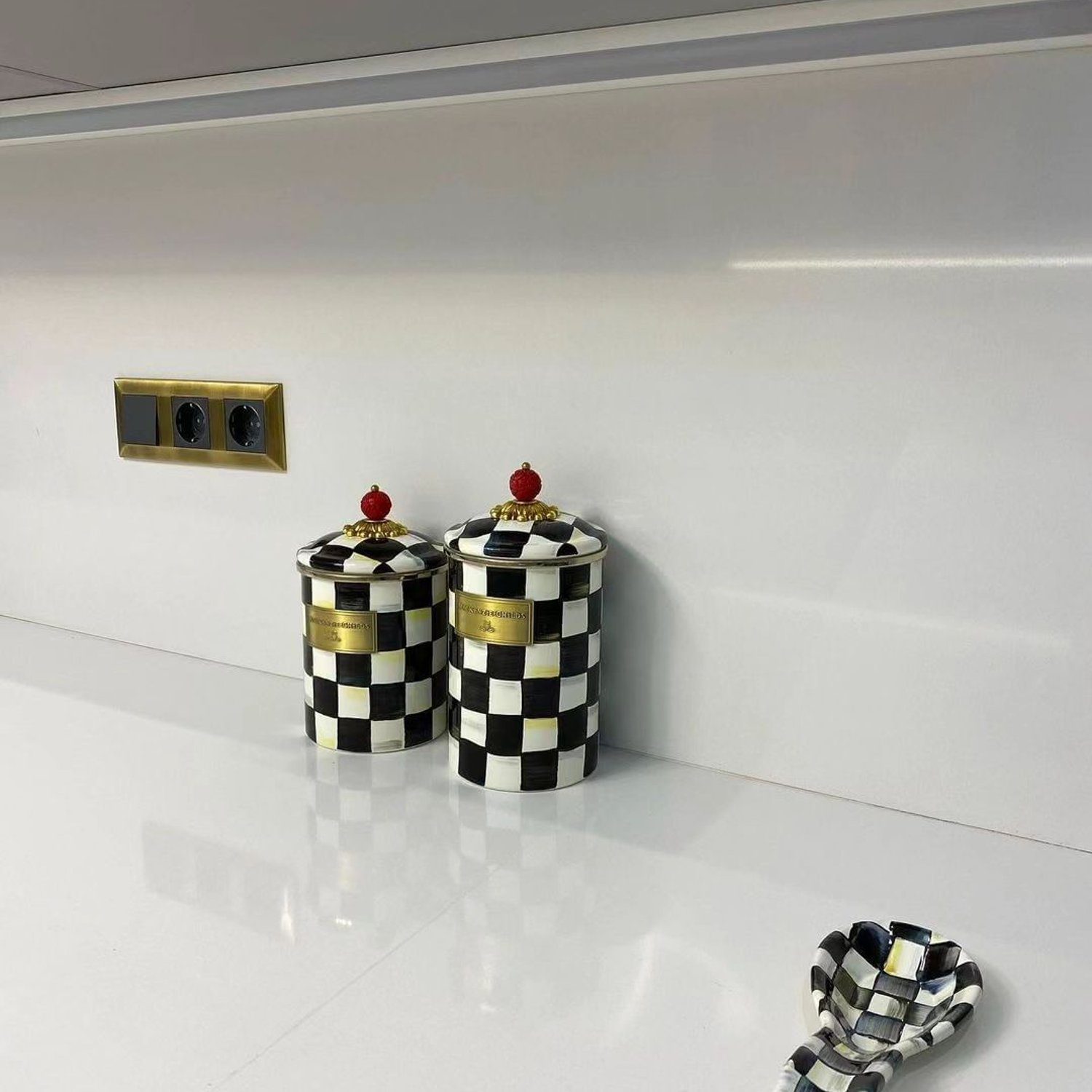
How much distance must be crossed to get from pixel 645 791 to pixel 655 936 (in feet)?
0.78

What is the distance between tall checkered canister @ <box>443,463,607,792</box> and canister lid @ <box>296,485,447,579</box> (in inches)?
2.1

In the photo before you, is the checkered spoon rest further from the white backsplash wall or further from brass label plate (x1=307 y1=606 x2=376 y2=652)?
brass label plate (x1=307 y1=606 x2=376 y2=652)

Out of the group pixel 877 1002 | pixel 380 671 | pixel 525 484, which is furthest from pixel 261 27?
pixel 877 1002

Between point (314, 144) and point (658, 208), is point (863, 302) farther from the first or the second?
point (314, 144)

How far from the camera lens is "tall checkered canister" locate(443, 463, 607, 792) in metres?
0.93

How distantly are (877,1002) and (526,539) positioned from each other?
1.42 feet

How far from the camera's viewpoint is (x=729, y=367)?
0.94 m

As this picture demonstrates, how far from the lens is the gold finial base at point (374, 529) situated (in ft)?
3.39

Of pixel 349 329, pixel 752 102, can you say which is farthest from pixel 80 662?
pixel 752 102

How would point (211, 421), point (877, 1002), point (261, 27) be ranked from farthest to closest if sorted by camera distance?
point (211, 421) → point (261, 27) → point (877, 1002)

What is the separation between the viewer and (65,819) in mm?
905

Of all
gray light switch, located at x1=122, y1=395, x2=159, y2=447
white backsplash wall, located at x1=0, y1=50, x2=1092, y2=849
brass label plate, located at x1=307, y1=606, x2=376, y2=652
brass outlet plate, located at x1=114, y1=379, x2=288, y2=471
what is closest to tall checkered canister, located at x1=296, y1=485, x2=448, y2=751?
brass label plate, located at x1=307, y1=606, x2=376, y2=652

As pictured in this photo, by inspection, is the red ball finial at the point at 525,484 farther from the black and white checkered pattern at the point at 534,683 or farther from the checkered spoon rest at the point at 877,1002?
the checkered spoon rest at the point at 877,1002

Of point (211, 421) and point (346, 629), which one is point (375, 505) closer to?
point (346, 629)
